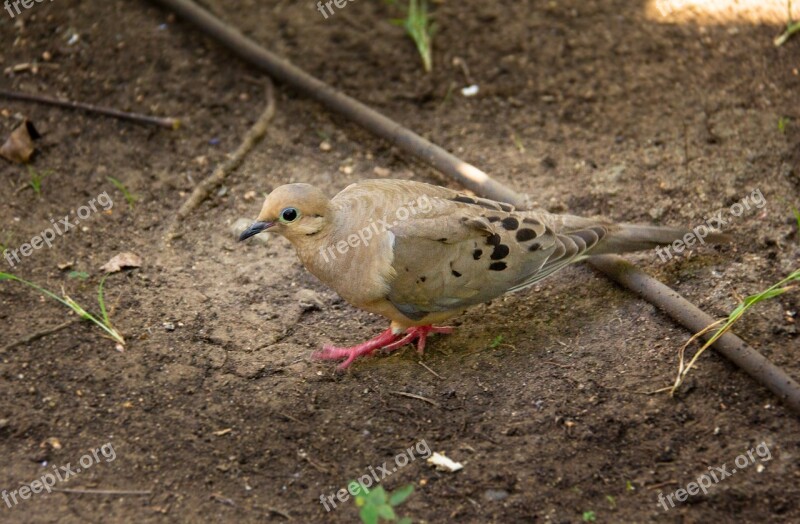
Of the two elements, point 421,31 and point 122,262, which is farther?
point 421,31

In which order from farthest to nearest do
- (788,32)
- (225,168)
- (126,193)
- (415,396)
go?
(788,32) < (225,168) < (126,193) < (415,396)

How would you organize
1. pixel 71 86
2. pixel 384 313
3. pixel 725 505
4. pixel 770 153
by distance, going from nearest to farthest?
pixel 725 505, pixel 384 313, pixel 770 153, pixel 71 86

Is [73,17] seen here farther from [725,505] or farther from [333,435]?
[725,505]

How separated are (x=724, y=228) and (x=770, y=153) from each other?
0.78 meters

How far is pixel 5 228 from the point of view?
4848 mm

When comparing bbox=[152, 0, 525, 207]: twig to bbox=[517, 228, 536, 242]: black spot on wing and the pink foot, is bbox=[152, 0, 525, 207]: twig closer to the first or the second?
bbox=[517, 228, 536, 242]: black spot on wing

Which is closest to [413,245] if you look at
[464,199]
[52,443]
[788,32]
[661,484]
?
[464,199]

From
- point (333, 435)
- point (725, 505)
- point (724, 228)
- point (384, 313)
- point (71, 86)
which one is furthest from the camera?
point (71, 86)

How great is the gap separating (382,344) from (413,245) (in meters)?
0.63

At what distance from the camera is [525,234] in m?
4.22

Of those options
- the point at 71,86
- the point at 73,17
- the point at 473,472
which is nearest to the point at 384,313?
the point at 473,472

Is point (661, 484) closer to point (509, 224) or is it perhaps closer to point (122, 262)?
point (509, 224)

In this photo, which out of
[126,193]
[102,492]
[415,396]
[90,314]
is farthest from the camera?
[126,193]

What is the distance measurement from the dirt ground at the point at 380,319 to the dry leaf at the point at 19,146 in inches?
3.2
